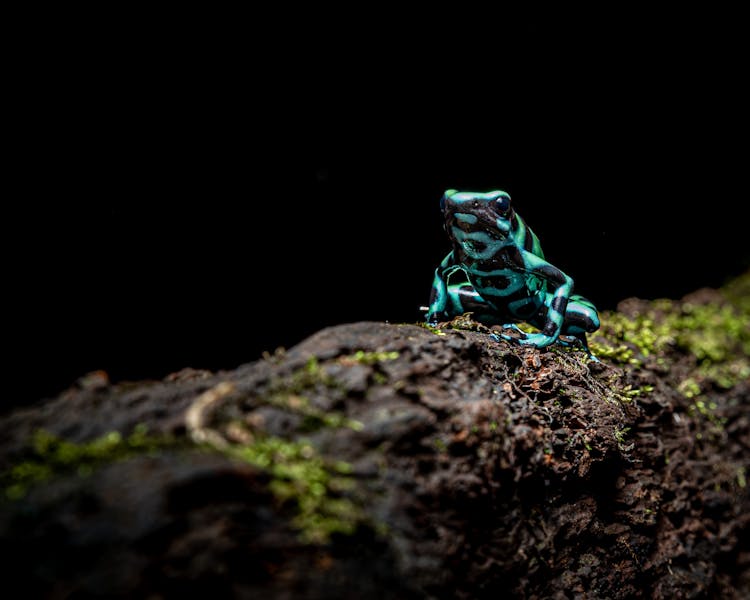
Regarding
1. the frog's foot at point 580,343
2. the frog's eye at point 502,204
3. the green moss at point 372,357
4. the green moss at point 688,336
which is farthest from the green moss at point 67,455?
the green moss at point 688,336

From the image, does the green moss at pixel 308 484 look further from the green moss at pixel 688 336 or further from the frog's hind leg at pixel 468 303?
the green moss at pixel 688 336

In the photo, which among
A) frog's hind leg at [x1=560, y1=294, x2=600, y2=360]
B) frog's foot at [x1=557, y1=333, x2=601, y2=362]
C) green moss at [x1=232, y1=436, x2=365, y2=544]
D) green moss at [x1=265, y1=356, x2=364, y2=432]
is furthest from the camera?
frog's foot at [x1=557, y1=333, x2=601, y2=362]

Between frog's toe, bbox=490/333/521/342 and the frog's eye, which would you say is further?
frog's toe, bbox=490/333/521/342

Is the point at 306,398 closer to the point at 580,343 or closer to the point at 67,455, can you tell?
the point at 67,455

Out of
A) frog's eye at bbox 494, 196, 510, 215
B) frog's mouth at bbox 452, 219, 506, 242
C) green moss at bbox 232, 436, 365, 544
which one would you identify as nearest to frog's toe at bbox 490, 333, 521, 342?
frog's mouth at bbox 452, 219, 506, 242

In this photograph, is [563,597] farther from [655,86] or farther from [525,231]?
[655,86]

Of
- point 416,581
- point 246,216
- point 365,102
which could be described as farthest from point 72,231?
point 416,581

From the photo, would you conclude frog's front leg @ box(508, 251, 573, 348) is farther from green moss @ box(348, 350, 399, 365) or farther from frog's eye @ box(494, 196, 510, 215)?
green moss @ box(348, 350, 399, 365)

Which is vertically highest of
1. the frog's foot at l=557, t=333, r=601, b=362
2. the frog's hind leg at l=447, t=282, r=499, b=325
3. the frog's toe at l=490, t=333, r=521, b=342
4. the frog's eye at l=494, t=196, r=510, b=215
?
the frog's eye at l=494, t=196, r=510, b=215
